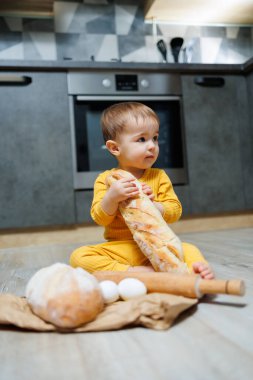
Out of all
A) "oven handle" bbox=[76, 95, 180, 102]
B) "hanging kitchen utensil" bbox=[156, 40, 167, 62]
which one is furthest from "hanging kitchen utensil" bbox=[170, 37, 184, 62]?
"oven handle" bbox=[76, 95, 180, 102]

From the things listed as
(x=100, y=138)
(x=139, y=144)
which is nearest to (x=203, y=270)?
(x=139, y=144)

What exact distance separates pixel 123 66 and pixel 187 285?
5.75ft

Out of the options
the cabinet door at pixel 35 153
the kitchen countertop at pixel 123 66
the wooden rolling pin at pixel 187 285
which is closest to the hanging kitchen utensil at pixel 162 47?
the kitchen countertop at pixel 123 66

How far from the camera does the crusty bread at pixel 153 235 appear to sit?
909 millimetres

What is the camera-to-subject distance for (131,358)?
536mm

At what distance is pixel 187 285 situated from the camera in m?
0.75

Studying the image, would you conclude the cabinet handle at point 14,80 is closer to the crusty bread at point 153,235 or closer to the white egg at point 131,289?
the crusty bread at point 153,235

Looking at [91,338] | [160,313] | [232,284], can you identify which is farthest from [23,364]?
[232,284]

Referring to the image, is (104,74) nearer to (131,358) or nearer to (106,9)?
(106,9)

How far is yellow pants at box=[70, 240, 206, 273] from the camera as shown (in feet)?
3.37

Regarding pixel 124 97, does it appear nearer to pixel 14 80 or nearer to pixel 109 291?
pixel 14 80

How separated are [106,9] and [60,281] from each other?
8.47ft

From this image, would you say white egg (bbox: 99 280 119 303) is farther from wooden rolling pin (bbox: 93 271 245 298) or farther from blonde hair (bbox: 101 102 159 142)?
blonde hair (bbox: 101 102 159 142)

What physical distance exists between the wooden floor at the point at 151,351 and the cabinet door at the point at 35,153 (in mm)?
1496
